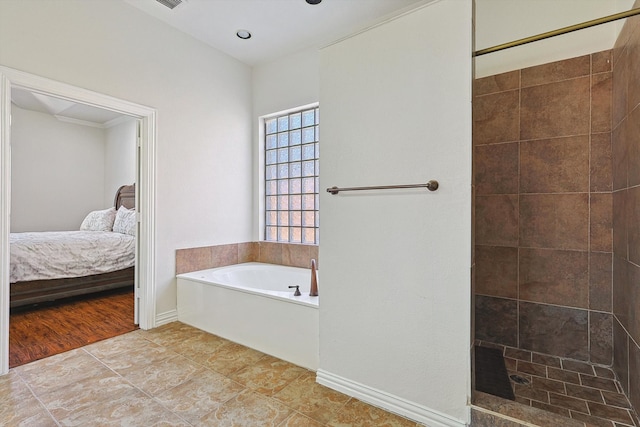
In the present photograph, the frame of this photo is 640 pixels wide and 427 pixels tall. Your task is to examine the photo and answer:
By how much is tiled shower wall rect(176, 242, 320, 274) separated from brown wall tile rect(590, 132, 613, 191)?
223 centimetres

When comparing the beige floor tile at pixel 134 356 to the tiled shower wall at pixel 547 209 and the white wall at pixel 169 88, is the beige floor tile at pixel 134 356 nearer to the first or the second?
the white wall at pixel 169 88

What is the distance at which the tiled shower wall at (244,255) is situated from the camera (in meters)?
3.04

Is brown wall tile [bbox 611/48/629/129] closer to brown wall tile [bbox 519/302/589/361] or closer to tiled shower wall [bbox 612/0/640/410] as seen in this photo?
tiled shower wall [bbox 612/0/640/410]

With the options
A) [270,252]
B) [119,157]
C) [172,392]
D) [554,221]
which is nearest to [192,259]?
[270,252]

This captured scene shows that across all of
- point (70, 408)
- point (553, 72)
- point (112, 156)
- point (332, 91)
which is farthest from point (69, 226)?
point (553, 72)

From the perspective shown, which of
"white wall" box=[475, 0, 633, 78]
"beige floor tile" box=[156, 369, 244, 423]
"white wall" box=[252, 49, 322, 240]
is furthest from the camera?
"white wall" box=[252, 49, 322, 240]

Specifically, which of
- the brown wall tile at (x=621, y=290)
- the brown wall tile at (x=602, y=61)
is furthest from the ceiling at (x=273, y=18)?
the brown wall tile at (x=621, y=290)

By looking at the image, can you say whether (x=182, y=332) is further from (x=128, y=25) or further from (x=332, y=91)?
(x=128, y=25)

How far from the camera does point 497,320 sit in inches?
89.3

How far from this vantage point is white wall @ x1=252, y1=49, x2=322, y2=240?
314 centimetres

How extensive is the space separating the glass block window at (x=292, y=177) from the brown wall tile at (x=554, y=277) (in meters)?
1.87

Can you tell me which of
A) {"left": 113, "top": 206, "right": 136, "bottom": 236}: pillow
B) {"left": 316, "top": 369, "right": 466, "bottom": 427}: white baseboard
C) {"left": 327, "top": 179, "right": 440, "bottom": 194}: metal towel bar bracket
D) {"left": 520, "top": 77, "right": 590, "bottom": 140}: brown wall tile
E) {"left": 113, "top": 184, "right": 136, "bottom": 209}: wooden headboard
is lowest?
{"left": 316, "top": 369, "right": 466, "bottom": 427}: white baseboard

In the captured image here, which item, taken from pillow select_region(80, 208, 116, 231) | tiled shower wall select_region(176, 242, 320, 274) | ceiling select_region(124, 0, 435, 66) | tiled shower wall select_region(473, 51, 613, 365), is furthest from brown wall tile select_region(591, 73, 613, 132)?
pillow select_region(80, 208, 116, 231)

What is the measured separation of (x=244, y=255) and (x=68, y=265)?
1978 millimetres
